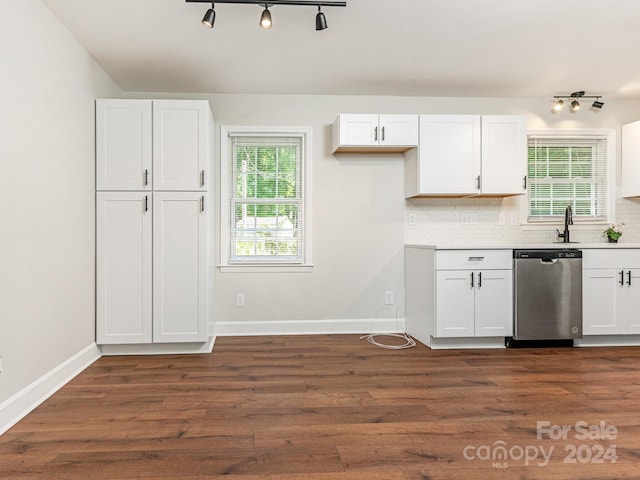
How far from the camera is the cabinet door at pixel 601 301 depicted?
4059mm

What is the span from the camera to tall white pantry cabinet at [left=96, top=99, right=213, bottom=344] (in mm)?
3688

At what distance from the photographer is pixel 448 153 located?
14.1ft

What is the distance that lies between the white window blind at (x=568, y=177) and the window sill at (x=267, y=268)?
2.40 meters

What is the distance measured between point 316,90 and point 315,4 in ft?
5.70

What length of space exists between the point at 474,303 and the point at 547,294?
63 centimetres

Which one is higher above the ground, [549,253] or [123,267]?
[549,253]

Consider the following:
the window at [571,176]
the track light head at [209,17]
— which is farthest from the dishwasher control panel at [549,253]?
the track light head at [209,17]

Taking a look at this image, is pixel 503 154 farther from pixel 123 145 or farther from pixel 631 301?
pixel 123 145

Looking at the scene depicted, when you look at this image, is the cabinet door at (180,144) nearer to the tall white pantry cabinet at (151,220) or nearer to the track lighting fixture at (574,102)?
the tall white pantry cabinet at (151,220)

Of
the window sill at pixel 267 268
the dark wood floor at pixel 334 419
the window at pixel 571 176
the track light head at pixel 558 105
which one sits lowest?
the dark wood floor at pixel 334 419

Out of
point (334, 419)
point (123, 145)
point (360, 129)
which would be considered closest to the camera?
point (334, 419)

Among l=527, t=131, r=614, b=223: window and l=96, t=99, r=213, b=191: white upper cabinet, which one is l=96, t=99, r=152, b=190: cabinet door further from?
l=527, t=131, r=614, b=223: window

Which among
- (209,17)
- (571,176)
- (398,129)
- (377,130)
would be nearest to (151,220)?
(209,17)

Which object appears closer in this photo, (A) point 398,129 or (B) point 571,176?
(A) point 398,129
